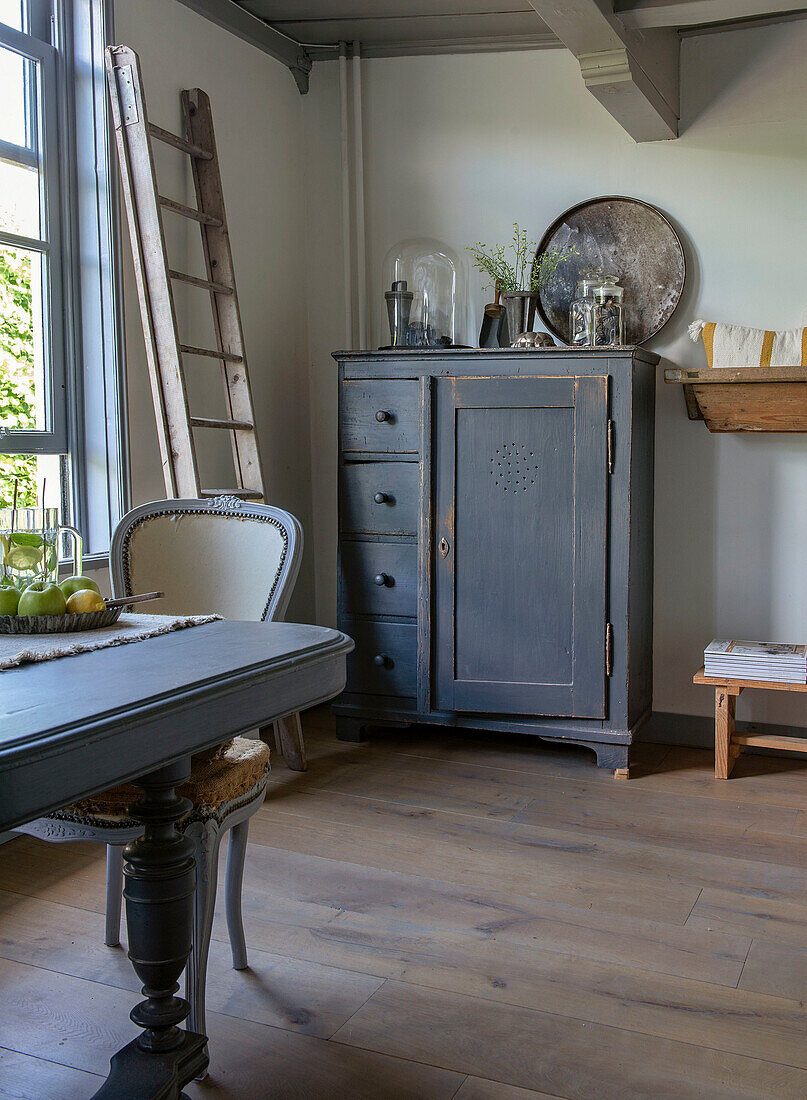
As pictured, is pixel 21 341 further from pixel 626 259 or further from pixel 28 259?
pixel 626 259

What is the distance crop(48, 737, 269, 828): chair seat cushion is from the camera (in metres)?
1.75

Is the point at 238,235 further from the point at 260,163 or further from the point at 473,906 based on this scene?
the point at 473,906

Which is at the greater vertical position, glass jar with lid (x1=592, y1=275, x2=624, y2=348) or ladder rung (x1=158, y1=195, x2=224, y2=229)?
ladder rung (x1=158, y1=195, x2=224, y2=229)

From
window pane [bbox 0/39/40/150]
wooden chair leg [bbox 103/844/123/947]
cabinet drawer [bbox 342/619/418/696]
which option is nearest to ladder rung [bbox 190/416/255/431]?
cabinet drawer [bbox 342/619/418/696]

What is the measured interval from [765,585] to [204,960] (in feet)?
8.48

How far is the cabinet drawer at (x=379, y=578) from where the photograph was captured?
3574 mm

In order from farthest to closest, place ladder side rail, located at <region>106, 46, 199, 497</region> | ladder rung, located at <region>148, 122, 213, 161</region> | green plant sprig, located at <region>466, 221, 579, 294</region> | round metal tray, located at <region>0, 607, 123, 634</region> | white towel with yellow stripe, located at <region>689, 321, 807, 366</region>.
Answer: green plant sprig, located at <region>466, 221, 579, 294</region>
white towel with yellow stripe, located at <region>689, 321, 807, 366</region>
ladder rung, located at <region>148, 122, 213, 161</region>
ladder side rail, located at <region>106, 46, 199, 497</region>
round metal tray, located at <region>0, 607, 123, 634</region>

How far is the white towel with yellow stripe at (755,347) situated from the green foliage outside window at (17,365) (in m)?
2.25

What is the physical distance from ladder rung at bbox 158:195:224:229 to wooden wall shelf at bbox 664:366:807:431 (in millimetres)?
1627

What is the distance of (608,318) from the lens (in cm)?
349

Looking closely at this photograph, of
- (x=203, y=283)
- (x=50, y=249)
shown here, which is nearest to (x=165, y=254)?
(x=203, y=283)

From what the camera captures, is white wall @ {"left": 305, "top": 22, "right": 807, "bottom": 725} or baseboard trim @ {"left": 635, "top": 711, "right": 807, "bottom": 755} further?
baseboard trim @ {"left": 635, "top": 711, "right": 807, "bottom": 755}

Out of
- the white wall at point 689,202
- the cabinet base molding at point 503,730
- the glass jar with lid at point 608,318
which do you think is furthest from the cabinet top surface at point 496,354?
the cabinet base molding at point 503,730

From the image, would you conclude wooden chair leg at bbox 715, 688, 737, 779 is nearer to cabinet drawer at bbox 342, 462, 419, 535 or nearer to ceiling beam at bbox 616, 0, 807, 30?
cabinet drawer at bbox 342, 462, 419, 535
